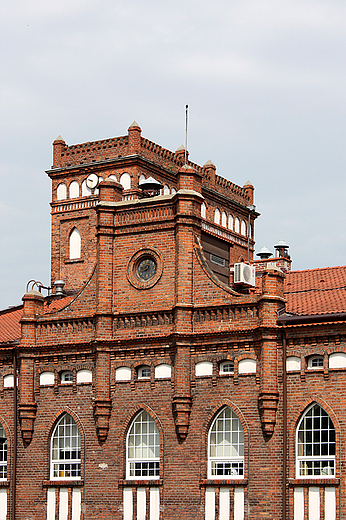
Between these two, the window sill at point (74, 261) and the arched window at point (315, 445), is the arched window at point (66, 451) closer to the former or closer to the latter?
the arched window at point (315, 445)

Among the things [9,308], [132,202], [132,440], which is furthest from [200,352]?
[9,308]

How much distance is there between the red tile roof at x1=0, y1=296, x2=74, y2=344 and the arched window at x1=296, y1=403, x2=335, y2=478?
1162cm

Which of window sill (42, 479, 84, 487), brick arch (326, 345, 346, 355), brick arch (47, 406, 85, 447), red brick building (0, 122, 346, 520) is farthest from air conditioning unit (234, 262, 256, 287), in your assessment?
window sill (42, 479, 84, 487)

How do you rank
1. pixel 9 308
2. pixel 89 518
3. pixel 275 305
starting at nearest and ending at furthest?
pixel 275 305
pixel 89 518
pixel 9 308

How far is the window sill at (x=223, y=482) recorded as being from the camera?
1188 inches

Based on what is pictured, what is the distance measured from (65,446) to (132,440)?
2.78m

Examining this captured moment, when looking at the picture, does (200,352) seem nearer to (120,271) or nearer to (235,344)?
(235,344)

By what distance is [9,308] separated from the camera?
4284cm

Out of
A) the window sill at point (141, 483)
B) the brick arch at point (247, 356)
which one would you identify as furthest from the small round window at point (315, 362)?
the window sill at point (141, 483)

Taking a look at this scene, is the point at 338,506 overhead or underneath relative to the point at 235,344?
underneath

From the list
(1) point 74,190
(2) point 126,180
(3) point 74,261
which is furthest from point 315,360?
(1) point 74,190

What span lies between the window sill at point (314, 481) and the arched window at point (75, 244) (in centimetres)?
2258

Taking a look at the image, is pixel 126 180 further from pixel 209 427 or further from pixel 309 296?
pixel 209 427

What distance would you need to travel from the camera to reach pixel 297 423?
29.9m
